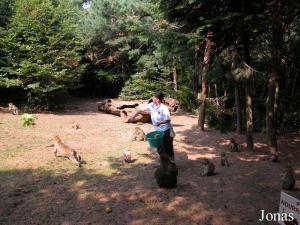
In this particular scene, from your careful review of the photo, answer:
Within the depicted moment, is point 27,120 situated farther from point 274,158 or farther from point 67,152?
point 274,158

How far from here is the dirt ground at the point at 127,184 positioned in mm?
6129

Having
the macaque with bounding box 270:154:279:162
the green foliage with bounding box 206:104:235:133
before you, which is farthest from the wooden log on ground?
the macaque with bounding box 270:154:279:162

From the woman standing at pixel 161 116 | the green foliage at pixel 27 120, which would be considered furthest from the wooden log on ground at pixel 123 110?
the woman standing at pixel 161 116

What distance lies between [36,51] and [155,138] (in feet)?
40.7

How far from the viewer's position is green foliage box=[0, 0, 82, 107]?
17.8 metres

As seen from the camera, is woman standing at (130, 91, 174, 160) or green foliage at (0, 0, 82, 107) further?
green foliage at (0, 0, 82, 107)

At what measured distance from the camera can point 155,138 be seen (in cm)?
788

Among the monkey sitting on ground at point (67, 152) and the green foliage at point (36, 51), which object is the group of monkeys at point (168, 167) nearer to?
the monkey sitting on ground at point (67, 152)

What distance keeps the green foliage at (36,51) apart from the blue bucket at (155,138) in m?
11.2

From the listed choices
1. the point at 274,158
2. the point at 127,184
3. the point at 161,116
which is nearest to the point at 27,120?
the point at 127,184

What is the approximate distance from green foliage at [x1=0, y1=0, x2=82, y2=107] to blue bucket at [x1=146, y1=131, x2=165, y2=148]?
11.2 meters

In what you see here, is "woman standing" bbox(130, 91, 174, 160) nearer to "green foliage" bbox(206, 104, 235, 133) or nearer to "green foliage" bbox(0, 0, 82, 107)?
"green foliage" bbox(206, 104, 235, 133)

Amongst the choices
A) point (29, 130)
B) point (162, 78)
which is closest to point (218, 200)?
point (29, 130)

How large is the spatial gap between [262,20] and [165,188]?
4514 millimetres
